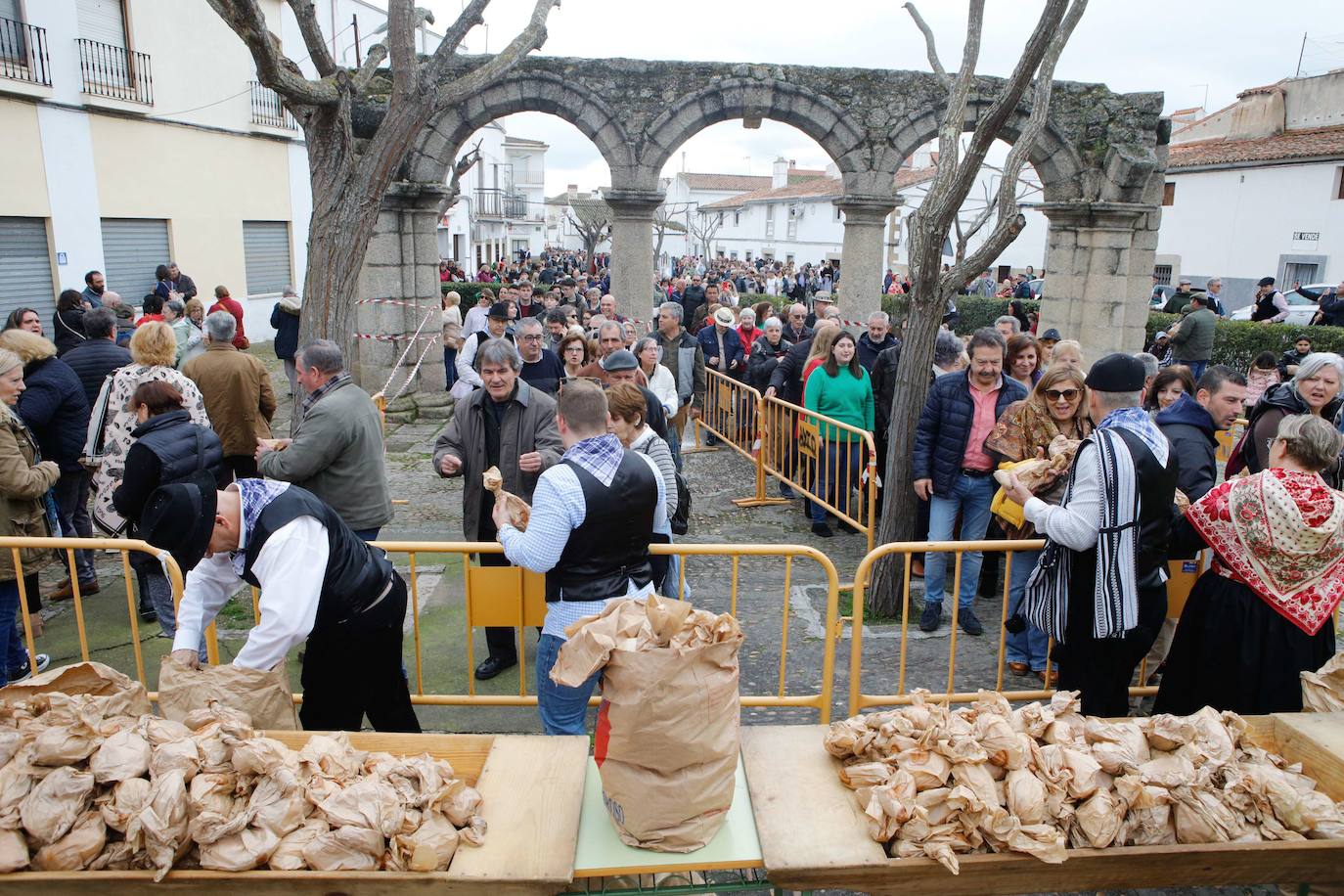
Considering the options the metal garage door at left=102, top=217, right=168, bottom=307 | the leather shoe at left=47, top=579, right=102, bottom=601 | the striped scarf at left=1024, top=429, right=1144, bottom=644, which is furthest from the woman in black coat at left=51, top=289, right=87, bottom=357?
the metal garage door at left=102, top=217, right=168, bottom=307

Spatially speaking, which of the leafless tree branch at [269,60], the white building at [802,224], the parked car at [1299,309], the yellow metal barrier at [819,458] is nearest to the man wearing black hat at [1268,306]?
the parked car at [1299,309]

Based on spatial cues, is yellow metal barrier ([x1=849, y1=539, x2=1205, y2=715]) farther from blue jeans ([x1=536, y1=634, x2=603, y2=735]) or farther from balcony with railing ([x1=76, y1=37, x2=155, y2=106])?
balcony with railing ([x1=76, y1=37, x2=155, y2=106])

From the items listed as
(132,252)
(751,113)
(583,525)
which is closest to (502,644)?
(583,525)

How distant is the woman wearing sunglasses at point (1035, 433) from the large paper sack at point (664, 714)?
282 centimetres

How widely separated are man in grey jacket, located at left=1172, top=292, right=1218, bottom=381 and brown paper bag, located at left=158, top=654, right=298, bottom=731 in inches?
449

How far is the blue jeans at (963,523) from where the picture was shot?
546 cm

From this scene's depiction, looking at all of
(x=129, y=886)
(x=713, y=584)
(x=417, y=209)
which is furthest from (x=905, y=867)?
(x=417, y=209)

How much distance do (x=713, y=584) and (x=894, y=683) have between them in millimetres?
1723

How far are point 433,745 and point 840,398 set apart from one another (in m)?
5.01

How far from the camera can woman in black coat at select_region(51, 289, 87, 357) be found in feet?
26.2

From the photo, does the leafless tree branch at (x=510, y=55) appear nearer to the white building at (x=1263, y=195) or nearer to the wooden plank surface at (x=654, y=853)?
the wooden plank surface at (x=654, y=853)

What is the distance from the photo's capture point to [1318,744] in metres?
2.92

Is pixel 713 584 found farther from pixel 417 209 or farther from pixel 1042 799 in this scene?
pixel 417 209

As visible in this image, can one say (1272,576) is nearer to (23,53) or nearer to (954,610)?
(954,610)
